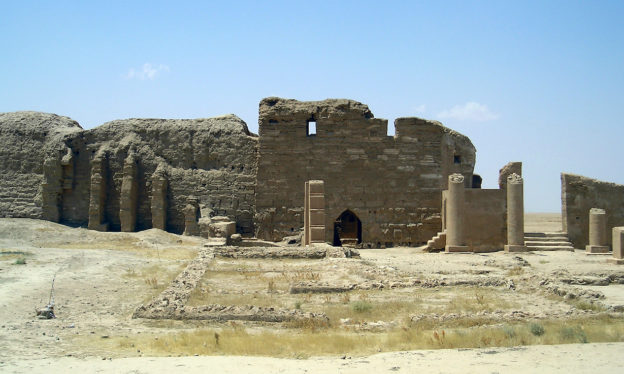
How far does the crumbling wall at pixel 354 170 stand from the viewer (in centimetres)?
2545

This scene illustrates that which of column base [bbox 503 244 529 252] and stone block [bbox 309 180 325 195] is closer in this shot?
stone block [bbox 309 180 325 195]

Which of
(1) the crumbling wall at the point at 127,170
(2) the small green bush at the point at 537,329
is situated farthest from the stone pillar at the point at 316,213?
(2) the small green bush at the point at 537,329

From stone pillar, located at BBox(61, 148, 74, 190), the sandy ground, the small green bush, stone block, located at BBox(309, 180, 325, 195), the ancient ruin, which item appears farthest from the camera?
stone pillar, located at BBox(61, 148, 74, 190)

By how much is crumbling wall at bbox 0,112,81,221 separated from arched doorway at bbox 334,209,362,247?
11.7 metres

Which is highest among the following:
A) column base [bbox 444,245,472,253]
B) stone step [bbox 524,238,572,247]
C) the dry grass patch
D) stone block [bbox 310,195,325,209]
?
stone block [bbox 310,195,325,209]

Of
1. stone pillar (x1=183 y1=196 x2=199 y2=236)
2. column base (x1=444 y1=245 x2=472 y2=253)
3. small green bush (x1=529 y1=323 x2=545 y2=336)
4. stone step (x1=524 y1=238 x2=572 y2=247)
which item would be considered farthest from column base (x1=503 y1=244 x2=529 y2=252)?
small green bush (x1=529 y1=323 x2=545 y2=336)

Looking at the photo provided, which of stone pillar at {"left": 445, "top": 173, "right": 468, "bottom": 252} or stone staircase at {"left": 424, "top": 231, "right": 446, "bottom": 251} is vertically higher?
stone pillar at {"left": 445, "top": 173, "right": 468, "bottom": 252}

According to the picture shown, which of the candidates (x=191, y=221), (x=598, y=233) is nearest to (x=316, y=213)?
(x=191, y=221)

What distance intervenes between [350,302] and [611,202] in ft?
53.4

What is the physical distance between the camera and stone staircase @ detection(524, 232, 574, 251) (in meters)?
23.3

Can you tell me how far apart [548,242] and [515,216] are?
240cm

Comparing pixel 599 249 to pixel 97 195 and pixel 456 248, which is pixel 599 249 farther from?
pixel 97 195

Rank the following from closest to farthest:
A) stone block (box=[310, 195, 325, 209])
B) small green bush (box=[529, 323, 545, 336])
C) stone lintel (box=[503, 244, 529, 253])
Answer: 1. small green bush (box=[529, 323, 545, 336])
2. stone block (box=[310, 195, 325, 209])
3. stone lintel (box=[503, 244, 529, 253])

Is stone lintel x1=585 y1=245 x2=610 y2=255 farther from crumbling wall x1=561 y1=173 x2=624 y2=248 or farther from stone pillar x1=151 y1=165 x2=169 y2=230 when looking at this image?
stone pillar x1=151 y1=165 x2=169 y2=230
